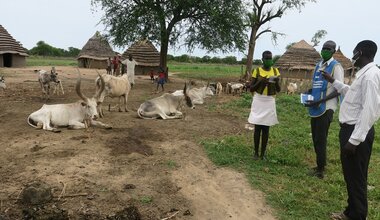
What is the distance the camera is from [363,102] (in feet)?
12.6

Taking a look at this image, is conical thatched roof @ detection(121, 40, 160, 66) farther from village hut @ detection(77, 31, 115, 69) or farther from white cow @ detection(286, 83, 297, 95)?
white cow @ detection(286, 83, 297, 95)

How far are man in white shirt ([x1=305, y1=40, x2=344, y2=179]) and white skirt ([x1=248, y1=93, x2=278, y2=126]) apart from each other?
686 mm

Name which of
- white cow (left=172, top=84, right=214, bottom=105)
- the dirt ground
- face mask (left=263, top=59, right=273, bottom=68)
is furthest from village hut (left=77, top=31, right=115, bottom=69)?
face mask (left=263, top=59, right=273, bottom=68)

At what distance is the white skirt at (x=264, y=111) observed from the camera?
6.08 metres

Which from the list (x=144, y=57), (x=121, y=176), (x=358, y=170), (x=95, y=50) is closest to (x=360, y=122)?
(x=358, y=170)

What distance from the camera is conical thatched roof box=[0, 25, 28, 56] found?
89.4ft

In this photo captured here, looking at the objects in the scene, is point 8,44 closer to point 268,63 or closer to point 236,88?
point 236,88

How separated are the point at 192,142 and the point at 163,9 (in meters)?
13.1

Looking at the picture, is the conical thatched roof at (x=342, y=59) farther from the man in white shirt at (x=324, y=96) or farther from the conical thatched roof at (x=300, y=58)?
the man in white shirt at (x=324, y=96)

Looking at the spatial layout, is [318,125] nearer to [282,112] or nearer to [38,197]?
[38,197]

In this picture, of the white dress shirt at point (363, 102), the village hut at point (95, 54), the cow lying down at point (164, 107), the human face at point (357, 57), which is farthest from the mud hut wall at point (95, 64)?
the white dress shirt at point (363, 102)

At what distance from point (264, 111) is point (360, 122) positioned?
2.40 m

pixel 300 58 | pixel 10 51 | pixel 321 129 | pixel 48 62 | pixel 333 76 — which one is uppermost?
pixel 300 58

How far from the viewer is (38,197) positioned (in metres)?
4.21
